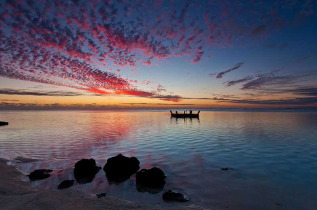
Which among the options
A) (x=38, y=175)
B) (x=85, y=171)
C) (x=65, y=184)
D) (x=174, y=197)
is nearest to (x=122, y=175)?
(x=85, y=171)

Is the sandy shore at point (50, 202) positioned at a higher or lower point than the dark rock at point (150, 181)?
higher

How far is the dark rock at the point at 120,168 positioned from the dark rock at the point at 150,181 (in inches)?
58.1

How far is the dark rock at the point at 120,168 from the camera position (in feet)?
39.6

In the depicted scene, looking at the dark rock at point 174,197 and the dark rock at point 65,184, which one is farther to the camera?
the dark rock at point 65,184

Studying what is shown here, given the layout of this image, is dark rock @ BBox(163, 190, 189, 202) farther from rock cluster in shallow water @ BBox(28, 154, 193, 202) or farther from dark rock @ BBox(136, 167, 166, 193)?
dark rock @ BBox(136, 167, 166, 193)

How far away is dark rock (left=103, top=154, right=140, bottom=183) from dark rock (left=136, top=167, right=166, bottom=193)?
1.48 meters

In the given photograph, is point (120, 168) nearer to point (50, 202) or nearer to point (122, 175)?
point (122, 175)

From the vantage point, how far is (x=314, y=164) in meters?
15.0

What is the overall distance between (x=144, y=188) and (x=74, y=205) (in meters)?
4.09

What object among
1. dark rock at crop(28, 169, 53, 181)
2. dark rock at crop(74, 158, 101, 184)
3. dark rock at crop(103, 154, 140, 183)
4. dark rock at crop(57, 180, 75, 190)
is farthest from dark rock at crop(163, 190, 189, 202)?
dark rock at crop(28, 169, 53, 181)

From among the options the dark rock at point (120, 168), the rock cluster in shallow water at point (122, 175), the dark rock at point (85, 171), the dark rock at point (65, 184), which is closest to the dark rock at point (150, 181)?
the rock cluster in shallow water at point (122, 175)

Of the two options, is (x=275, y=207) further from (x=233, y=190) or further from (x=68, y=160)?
→ (x=68, y=160)

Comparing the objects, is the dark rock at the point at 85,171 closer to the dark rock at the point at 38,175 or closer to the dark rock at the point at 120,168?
the dark rock at the point at 120,168

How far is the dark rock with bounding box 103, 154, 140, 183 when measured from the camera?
39.6 feet
